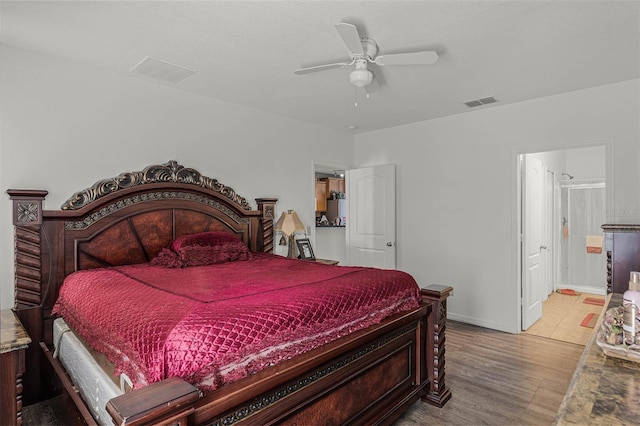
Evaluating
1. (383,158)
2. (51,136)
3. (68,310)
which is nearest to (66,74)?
(51,136)

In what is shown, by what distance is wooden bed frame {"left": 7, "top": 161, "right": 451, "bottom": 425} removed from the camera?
139cm

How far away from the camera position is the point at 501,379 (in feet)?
9.61

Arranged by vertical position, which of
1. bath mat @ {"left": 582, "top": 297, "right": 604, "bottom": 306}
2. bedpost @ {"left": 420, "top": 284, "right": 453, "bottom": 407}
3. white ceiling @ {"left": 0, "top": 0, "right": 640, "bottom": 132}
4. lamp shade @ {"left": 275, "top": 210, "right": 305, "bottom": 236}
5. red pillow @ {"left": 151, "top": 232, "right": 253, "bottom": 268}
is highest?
white ceiling @ {"left": 0, "top": 0, "right": 640, "bottom": 132}

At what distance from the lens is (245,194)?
4.14 metres

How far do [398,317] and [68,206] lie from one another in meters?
2.67

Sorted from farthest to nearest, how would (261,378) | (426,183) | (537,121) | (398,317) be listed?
1. (426,183)
2. (537,121)
3. (398,317)
4. (261,378)

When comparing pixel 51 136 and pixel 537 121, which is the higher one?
pixel 537 121

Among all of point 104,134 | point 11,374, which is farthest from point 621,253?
point 104,134

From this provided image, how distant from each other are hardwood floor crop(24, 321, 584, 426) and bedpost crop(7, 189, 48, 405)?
0.26 metres

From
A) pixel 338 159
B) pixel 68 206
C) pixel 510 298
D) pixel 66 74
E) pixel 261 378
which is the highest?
pixel 66 74

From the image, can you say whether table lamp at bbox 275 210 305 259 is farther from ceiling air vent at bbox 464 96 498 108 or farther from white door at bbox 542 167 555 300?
white door at bbox 542 167 555 300

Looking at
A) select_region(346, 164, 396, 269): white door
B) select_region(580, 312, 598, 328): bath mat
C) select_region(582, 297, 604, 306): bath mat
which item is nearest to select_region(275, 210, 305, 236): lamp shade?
select_region(346, 164, 396, 269): white door

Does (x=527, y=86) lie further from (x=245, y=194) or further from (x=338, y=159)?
(x=245, y=194)

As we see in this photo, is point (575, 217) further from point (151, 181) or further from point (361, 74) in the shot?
point (151, 181)
